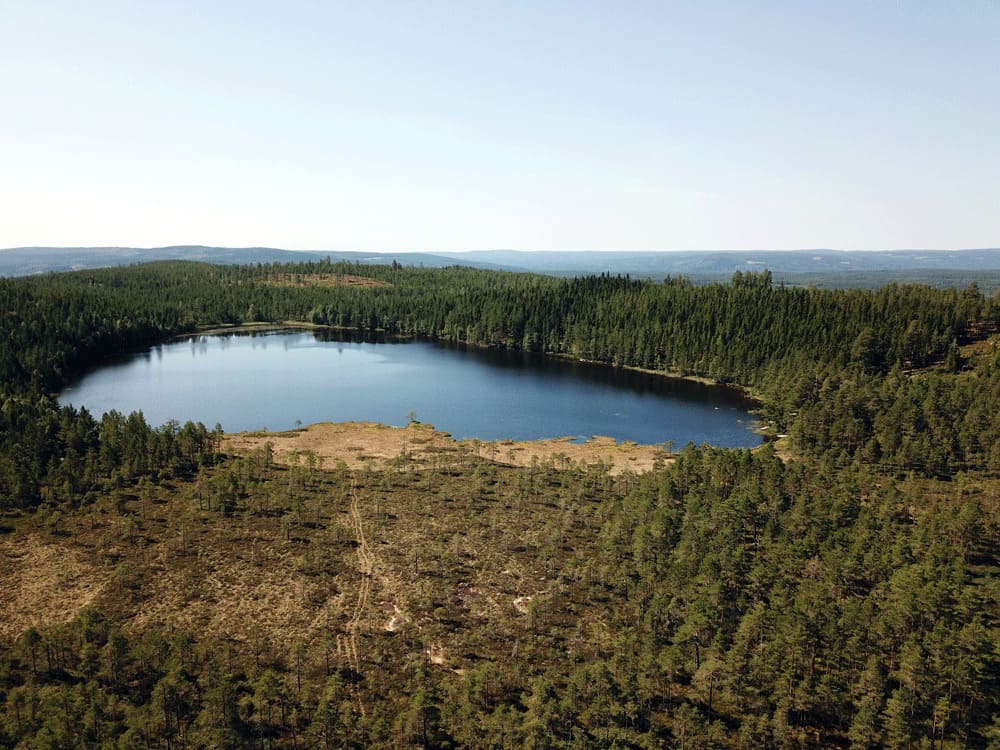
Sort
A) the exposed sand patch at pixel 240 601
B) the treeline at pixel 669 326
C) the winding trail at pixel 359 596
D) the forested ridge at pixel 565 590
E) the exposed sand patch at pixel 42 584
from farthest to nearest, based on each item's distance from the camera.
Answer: the treeline at pixel 669 326 < the exposed sand patch at pixel 42 584 < the exposed sand patch at pixel 240 601 < the winding trail at pixel 359 596 < the forested ridge at pixel 565 590

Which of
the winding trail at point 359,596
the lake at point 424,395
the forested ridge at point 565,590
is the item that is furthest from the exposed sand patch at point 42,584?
the lake at point 424,395

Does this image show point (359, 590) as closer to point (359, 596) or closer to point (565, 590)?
point (359, 596)

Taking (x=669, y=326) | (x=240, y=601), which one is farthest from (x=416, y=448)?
(x=669, y=326)

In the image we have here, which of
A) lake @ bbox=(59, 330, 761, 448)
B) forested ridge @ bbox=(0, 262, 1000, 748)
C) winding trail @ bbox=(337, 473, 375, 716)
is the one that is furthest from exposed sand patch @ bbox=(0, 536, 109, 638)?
lake @ bbox=(59, 330, 761, 448)

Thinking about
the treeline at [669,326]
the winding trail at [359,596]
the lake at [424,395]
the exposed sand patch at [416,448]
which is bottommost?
the winding trail at [359,596]

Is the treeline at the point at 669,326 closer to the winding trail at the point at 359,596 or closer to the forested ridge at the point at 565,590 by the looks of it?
the forested ridge at the point at 565,590

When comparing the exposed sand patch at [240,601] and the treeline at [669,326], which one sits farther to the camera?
the treeline at [669,326]

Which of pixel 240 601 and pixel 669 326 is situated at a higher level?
pixel 669 326
